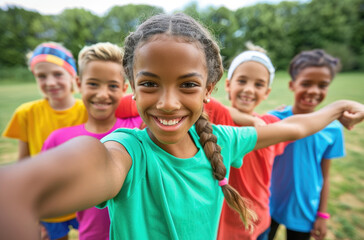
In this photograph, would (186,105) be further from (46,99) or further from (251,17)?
(251,17)

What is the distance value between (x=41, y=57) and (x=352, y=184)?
219 inches

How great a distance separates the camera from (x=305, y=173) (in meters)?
2.09

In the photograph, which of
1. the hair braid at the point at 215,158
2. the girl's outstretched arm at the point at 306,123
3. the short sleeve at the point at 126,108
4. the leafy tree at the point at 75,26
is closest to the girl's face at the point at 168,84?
the hair braid at the point at 215,158

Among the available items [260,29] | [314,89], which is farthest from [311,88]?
[260,29]

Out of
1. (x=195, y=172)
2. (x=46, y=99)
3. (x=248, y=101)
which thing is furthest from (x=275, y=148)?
(x=46, y=99)

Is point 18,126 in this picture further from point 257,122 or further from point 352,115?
point 352,115

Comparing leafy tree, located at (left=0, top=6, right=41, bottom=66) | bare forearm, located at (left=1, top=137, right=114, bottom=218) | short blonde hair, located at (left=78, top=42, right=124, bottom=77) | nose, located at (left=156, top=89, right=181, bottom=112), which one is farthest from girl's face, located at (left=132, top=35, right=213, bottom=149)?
leafy tree, located at (left=0, top=6, right=41, bottom=66)

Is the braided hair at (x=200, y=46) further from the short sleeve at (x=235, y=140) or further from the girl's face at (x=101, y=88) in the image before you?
the girl's face at (x=101, y=88)

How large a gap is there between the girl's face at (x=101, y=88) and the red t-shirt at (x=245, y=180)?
98mm

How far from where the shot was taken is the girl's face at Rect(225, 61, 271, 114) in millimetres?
1966

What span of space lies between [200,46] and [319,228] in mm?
2271

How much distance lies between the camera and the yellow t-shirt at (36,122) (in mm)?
2141

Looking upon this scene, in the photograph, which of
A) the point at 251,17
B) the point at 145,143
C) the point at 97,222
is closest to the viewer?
the point at 145,143

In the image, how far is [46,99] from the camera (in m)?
2.39
